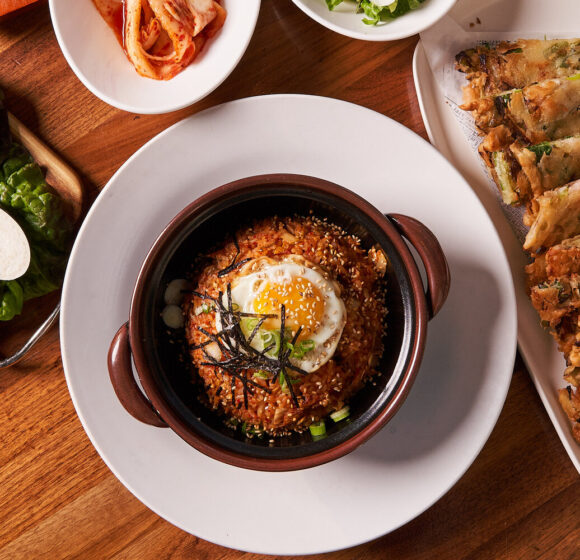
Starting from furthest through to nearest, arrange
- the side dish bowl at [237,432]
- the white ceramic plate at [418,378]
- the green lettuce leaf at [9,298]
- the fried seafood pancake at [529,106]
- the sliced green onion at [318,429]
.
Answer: the green lettuce leaf at [9,298] → the fried seafood pancake at [529,106] → the white ceramic plate at [418,378] → the sliced green onion at [318,429] → the side dish bowl at [237,432]

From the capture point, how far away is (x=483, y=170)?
111 inches

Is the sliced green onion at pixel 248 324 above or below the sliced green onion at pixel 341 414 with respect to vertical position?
above

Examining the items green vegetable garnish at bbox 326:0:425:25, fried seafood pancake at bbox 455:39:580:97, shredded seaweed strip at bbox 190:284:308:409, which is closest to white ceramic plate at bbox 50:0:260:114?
green vegetable garnish at bbox 326:0:425:25

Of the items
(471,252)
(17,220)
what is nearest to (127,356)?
(17,220)

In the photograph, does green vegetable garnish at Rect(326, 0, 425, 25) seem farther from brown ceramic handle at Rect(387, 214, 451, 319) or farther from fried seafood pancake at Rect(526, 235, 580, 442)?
fried seafood pancake at Rect(526, 235, 580, 442)

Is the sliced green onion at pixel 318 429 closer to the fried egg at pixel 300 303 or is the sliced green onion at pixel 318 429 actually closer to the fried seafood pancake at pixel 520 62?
the fried egg at pixel 300 303

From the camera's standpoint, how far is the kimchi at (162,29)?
2666 mm

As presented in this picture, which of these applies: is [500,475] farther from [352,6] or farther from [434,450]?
[352,6]

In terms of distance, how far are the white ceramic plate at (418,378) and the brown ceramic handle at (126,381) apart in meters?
0.32

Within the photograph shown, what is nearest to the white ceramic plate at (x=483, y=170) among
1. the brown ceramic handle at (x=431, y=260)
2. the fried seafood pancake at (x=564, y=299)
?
the fried seafood pancake at (x=564, y=299)

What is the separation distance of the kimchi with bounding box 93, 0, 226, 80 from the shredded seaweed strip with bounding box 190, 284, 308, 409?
1.20 m

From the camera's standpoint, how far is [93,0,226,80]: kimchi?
105 inches

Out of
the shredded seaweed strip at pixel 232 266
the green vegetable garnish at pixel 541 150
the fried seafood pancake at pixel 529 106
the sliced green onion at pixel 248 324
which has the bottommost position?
the green vegetable garnish at pixel 541 150

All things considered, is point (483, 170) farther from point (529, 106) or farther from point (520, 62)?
point (520, 62)
